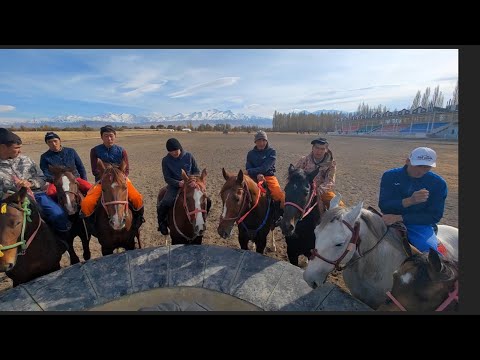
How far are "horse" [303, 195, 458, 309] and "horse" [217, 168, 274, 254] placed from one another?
1390 mm

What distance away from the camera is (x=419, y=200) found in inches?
106

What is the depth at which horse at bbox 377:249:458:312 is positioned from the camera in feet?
7.92

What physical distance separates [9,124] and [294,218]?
4282mm

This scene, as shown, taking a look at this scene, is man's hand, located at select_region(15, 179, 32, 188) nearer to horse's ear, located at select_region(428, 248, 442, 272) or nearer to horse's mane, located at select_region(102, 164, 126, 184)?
horse's mane, located at select_region(102, 164, 126, 184)

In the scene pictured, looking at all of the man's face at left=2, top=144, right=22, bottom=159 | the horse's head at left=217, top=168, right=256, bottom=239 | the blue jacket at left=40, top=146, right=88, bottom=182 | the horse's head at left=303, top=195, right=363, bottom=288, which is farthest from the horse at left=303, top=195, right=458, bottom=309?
the man's face at left=2, top=144, right=22, bottom=159

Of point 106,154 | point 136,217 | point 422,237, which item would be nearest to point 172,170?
point 136,217

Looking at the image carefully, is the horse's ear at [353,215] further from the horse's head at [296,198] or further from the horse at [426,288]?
the horse's head at [296,198]

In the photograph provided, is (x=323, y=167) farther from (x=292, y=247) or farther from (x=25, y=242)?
(x=25, y=242)

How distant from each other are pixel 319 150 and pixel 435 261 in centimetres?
231

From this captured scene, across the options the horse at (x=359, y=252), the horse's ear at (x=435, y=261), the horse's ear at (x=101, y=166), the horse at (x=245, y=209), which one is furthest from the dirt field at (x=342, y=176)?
the horse's ear at (x=101, y=166)

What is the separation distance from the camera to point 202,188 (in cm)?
383

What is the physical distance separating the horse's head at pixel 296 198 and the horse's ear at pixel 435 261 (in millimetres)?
1575

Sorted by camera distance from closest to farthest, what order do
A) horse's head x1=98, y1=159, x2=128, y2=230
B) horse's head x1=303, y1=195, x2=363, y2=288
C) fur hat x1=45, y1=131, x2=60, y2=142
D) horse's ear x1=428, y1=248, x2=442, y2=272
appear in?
horse's ear x1=428, y1=248, x2=442, y2=272
horse's head x1=303, y1=195, x2=363, y2=288
horse's head x1=98, y1=159, x2=128, y2=230
fur hat x1=45, y1=131, x2=60, y2=142
